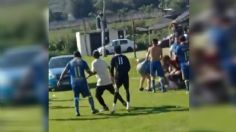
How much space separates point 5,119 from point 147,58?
5.99 meters

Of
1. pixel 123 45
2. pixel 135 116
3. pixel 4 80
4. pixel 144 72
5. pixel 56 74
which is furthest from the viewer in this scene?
pixel 56 74

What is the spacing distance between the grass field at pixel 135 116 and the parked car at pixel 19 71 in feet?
7.73

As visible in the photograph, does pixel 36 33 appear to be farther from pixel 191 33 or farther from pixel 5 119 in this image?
pixel 5 119

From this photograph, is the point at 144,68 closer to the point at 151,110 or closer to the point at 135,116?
the point at 151,110

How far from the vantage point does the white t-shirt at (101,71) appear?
29.8 feet

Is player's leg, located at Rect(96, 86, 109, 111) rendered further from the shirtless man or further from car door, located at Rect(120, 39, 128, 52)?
the shirtless man

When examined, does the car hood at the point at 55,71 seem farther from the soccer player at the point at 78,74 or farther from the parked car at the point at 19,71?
the parked car at the point at 19,71

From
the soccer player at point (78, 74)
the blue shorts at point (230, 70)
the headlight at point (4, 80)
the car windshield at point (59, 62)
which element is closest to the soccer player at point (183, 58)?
the soccer player at point (78, 74)

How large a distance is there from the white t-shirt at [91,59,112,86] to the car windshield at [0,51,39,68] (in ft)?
15.5

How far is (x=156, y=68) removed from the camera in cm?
1071

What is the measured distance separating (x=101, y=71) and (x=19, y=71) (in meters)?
4.96

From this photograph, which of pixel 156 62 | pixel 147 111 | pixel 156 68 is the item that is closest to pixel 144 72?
pixel 156 68

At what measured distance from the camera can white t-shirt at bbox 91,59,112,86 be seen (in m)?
9.07

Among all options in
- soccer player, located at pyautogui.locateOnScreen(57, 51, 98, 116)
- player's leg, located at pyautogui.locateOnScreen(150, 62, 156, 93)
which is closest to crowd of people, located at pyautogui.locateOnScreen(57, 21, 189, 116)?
soccer player, located at pyautogui.locateOnScreen(57, 51, 98, 116)
